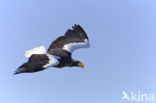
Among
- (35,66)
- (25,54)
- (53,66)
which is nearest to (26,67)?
(35,66)

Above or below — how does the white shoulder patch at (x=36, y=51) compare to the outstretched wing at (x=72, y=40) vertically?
below

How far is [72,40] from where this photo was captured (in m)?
23.1

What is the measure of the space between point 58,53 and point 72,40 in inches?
85.8

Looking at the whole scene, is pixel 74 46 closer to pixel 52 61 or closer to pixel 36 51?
pixel 36 51

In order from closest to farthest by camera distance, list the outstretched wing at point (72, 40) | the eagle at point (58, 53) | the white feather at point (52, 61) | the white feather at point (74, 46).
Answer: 1. the eagle at point (58, 53)
2. the white feather at point (52, 61)
3. the white feather at point (74, 46)
4. the outstretched wing at point (72, 40)

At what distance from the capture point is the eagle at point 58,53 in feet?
59.9

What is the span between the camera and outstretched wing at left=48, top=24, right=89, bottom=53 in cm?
2258

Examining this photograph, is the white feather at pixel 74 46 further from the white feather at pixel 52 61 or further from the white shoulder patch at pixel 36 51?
the white feather at pixel 52 61

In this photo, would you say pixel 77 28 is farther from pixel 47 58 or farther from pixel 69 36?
pixel 47 58

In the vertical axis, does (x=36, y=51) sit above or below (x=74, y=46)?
below

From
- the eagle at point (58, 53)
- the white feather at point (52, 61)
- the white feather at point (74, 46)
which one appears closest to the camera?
the eagle at point (58, 53)

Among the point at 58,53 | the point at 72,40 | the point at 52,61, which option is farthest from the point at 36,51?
the point at 72,40

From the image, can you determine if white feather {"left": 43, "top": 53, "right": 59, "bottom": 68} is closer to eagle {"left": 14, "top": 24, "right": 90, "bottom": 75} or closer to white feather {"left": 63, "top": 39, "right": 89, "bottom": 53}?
eagle {"left": 14, "top": 24, "right": 90, "bottom": 75}

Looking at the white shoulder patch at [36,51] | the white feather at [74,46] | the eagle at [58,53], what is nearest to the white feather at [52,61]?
the eagle at [58,53]
